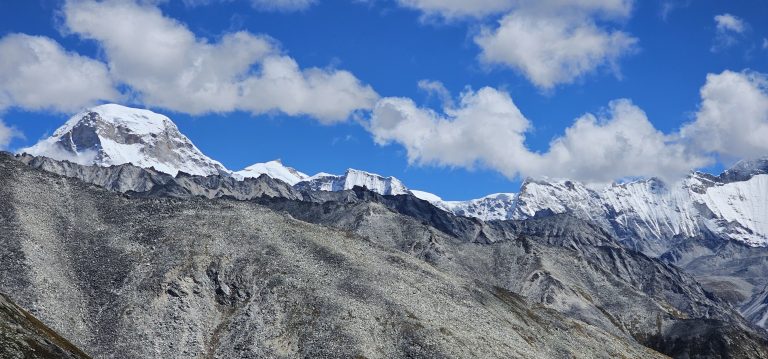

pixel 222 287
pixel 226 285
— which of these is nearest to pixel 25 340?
pixel 222 287

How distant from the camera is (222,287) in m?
138

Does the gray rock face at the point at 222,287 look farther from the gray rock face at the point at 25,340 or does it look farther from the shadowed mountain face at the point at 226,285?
the gray rock face at the point at 25,340

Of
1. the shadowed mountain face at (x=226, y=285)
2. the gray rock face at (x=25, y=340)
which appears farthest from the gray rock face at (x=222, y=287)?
the gray rock face at (x=25, y=340)

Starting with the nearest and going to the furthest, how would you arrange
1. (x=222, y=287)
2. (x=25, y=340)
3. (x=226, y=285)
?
(x=25, y=340) → (x=222, y=287) → (x=226, y=285)

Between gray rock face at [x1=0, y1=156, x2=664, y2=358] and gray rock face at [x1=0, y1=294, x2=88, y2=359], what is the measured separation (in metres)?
15.9

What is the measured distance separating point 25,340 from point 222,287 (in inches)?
2039

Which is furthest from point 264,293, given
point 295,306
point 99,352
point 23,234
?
point 23,234

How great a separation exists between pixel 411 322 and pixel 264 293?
2476cm

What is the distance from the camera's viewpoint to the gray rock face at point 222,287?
12288cm

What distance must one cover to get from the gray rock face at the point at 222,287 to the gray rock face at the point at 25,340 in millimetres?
15936

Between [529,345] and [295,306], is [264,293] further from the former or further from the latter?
[529,345]

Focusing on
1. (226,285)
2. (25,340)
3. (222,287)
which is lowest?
(25,340)

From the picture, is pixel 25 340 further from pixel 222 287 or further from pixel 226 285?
pixel 226 285

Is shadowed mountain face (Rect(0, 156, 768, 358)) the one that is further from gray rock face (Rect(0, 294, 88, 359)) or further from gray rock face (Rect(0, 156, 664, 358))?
gray rock face (Rect(0, 294, 88, 359))
